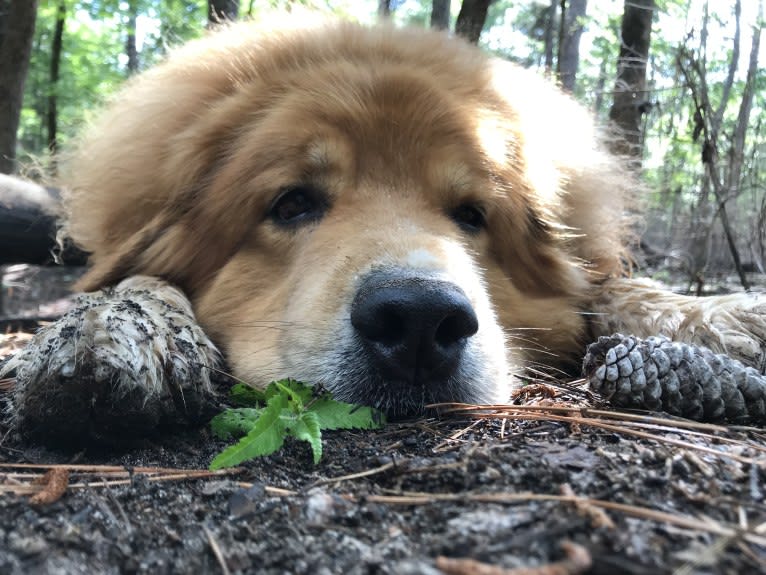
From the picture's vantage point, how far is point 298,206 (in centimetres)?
321

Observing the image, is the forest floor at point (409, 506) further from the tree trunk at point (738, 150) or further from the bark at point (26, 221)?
the tree trunk at point (738, 150)

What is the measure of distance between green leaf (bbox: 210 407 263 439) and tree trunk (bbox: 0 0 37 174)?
7.35 metres

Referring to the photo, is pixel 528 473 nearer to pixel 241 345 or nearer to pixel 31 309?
pixel 241 345

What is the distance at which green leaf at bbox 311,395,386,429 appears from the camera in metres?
2.25

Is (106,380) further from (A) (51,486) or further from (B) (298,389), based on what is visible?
(B) (298,389)

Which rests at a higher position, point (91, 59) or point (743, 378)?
point (91, 59)

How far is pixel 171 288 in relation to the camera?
133 inches

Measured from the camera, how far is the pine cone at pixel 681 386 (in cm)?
233

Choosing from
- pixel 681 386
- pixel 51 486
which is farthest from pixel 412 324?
pixel 51 486

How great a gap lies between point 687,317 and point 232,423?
2199mm

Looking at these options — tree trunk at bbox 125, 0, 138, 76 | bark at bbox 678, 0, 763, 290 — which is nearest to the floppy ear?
bark at bbox 678, 0, 763, 290

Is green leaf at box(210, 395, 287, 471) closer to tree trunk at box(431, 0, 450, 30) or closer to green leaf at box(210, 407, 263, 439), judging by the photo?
green leaf at box(210, 407, 263, 439)

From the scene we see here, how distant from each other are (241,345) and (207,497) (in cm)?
142

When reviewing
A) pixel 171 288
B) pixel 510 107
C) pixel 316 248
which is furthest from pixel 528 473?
pixel 510 107
